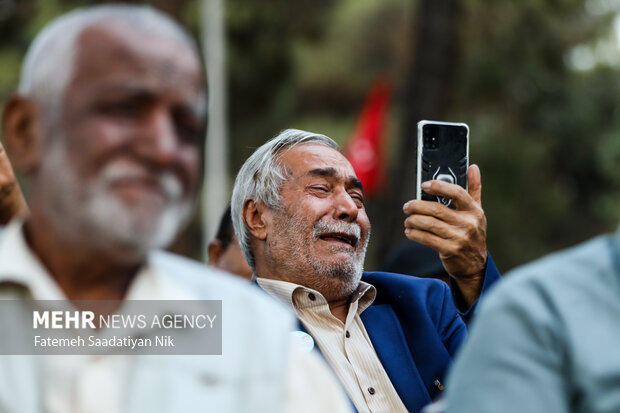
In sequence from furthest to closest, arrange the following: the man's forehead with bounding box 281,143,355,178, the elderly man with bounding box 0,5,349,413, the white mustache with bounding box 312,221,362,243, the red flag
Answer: the red flag → the man's forehead with bounding box 281,143,355,178 → the white mustache with bounding box 312,221,362,243 → the elderly man with bounding box 0,5,349,413

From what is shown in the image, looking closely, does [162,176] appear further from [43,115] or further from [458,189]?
[458,189]

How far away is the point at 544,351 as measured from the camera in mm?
1655

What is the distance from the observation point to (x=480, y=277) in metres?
2.87

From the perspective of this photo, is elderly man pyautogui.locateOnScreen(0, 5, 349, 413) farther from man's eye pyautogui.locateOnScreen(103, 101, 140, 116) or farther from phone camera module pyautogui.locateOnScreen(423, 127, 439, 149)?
phone camera module pyautogui.locateOnScreen(423, 127, 439, 149)

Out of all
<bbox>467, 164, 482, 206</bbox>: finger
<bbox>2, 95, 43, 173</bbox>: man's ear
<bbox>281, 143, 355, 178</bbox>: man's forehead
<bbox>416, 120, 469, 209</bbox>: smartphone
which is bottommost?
<bbox>281, 143, 355, 178</bbox>: man's forehead

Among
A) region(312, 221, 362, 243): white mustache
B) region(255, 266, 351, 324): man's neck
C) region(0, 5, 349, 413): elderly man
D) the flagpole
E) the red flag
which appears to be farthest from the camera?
the flagpole

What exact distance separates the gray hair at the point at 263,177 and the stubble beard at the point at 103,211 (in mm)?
1801

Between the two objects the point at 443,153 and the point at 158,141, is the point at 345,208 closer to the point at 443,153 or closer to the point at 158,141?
the point at 443,153

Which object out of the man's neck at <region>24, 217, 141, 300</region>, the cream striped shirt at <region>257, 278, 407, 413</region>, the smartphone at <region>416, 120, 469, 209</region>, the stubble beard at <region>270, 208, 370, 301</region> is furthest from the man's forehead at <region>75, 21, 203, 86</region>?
the stubble beard at <region>270, 208, 370, 301</region>

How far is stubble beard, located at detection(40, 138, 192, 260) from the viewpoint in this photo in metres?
1.56

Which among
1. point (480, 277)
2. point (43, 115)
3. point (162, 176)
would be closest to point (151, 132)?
point (162, 176)

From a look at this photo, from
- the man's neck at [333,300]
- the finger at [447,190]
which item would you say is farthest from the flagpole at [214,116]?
the finger at [447,190]

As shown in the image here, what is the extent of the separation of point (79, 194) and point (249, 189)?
2.00 meters

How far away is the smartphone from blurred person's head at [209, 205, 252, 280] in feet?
4.78
